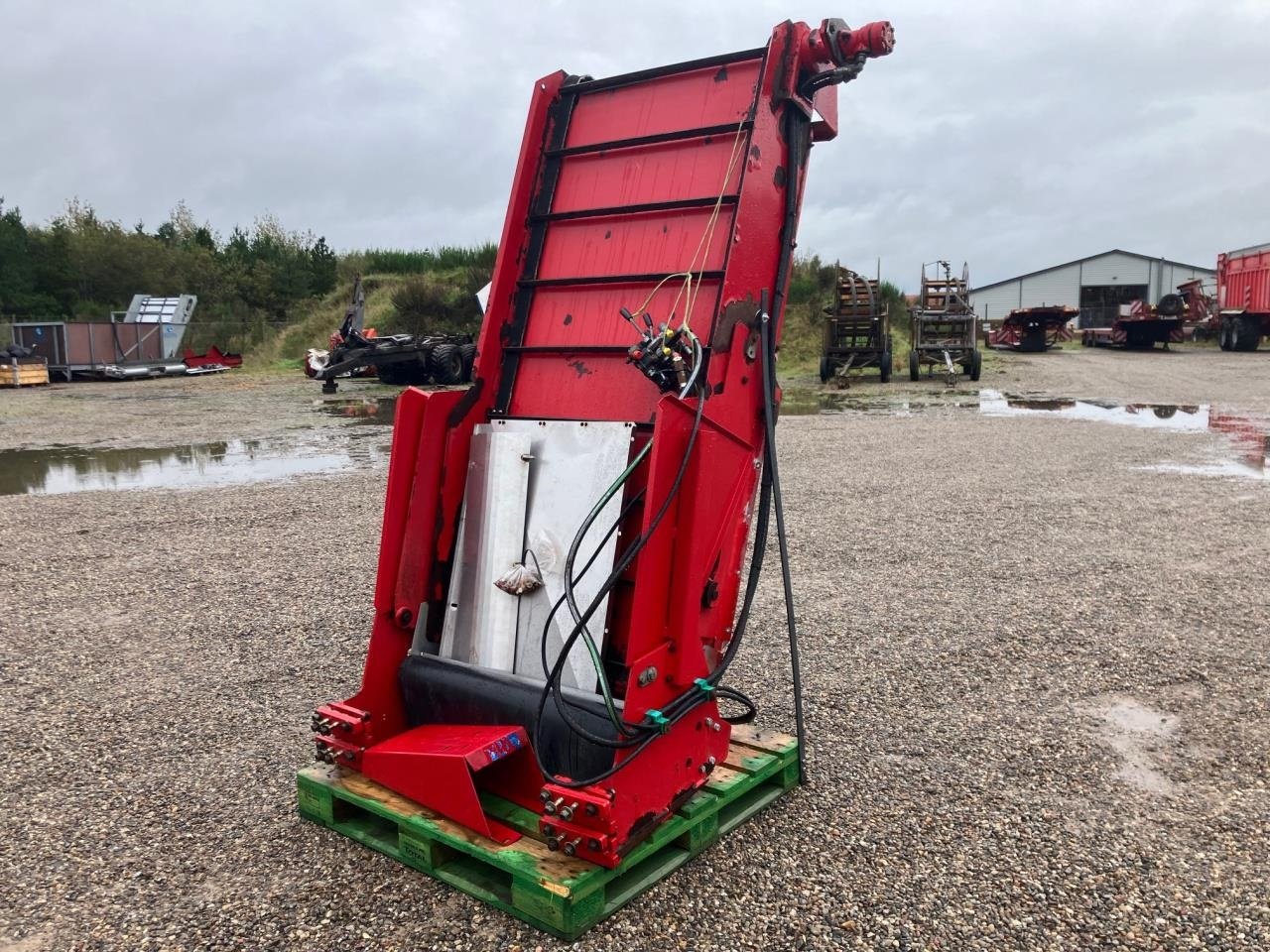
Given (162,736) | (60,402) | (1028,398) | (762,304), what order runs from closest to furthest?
1. (762,304)
2. (162,736)
3. (1028,398)
4. (60,402)

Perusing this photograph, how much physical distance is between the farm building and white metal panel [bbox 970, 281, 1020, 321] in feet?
0.18

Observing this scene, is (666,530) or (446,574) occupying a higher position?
(666,530)

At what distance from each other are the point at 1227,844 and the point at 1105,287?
52889 mm

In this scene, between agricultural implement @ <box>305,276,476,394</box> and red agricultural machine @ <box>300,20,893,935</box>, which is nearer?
red agricultural machine @ <box>300,20,893,935</box>

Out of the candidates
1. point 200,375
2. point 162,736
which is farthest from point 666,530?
point 200,375

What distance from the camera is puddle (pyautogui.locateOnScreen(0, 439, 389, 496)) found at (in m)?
10.4

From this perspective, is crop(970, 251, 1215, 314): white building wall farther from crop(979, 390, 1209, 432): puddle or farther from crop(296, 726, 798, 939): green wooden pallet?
crop(296, 726, 798, 939): green wooden pallet

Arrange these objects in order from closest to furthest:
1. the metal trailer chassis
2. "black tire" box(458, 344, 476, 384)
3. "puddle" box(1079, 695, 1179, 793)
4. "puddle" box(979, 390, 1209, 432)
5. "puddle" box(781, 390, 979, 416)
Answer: "puddle" box(1079, 695, 1179, 793) < "puddle" box(979, 390, 1209, 432) < "puddle" box(781, 390, 979, 416) < the metal trailer chassis < "black tire" box(458, 344, 476, 384)

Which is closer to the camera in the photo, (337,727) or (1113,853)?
(1113,853)

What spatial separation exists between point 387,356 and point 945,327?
13016 mm

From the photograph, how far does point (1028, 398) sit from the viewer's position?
1830 centimetres

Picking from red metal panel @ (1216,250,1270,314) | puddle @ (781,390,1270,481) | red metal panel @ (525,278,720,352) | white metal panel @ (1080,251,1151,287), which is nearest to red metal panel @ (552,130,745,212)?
red metal panel @ (525,278,720,352)

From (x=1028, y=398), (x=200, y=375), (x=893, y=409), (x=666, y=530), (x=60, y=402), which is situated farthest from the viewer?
(x=200, y=375)

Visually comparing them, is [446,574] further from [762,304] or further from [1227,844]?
[1227,844]
